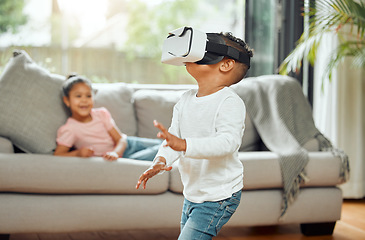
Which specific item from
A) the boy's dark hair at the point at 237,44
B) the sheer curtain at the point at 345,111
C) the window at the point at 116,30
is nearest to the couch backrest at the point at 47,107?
the sheer curtain at the point at 345,111

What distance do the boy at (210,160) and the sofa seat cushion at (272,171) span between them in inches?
39.0

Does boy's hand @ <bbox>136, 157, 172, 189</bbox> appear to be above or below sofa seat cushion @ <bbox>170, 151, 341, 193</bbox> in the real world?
above

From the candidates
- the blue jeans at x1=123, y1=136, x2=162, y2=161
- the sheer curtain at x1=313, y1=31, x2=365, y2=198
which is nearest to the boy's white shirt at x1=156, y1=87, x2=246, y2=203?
the blue jeans at x1=123, y1=136, x2=162, y2=161

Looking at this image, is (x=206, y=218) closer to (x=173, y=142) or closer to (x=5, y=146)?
(x=173, y=142)

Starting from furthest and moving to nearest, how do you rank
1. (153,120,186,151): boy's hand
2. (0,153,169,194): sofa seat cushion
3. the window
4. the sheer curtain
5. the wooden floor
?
the window < the sheer curtain < the wooden floor < (0,153,169,194): sofa seat cushion < (153,120,186,151): boy's hand

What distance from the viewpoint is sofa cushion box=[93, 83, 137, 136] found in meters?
2.70

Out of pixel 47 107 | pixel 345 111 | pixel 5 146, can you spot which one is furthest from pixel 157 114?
pixel 345 111

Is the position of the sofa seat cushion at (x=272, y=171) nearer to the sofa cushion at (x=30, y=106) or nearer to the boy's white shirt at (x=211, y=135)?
the sofa cushion at (x=30, y=106)

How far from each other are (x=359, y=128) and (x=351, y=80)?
14.9 inches

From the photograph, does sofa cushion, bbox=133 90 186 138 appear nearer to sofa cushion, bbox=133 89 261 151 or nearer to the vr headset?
sofa cushion, bbox=133 89 261 151

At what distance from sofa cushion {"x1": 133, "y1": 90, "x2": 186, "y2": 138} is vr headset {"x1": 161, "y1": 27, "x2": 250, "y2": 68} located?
1593 mm

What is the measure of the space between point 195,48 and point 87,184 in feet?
3.76

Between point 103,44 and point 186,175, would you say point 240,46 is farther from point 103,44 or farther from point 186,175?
point 103,44

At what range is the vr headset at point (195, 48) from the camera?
1092mm
